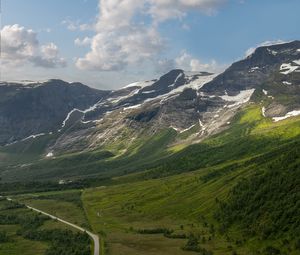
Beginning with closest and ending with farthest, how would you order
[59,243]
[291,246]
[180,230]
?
[291,246], [59,243], [180,230]

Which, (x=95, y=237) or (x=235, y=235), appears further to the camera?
(x=95, y=237)

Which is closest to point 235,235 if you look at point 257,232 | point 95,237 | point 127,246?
point 257,232

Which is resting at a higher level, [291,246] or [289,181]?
[289,181]

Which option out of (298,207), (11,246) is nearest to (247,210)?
(298,207)

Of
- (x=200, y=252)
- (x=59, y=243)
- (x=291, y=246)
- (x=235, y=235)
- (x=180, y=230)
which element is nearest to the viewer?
(x=291, y=246)

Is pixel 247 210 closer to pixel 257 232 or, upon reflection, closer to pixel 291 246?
pixel 257 232

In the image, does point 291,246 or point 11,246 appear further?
point 11,246

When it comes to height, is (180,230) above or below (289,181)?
below

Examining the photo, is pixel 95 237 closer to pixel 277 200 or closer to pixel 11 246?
pixel 11 246
